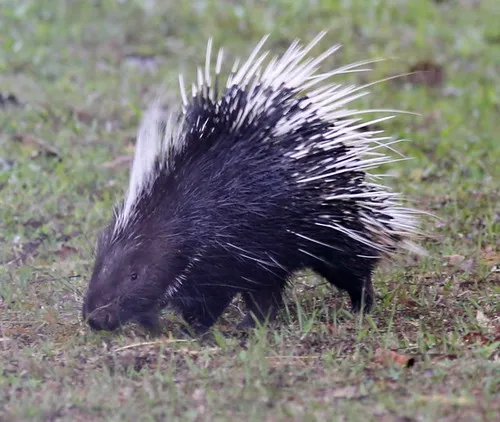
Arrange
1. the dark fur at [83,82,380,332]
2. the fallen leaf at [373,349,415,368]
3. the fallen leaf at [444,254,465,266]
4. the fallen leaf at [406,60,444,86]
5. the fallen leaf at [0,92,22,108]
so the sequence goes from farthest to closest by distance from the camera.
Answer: the fallen leaf at [406,60,444,86] < the fallen leaf at [0,92,22,108] < the fallen leaf at [444,254,465,266] < the dark fur at [83,82,380,332] < the fallen leaf at [373,349,415,368]

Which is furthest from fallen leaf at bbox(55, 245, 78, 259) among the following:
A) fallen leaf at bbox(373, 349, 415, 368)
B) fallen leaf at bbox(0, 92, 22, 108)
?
fallen leaf at bbox(0, 92, 22, 108)

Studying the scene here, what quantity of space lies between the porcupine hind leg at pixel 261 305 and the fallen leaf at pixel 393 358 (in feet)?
1.98

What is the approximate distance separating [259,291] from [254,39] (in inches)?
224

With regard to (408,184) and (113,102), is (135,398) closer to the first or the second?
(408,184)

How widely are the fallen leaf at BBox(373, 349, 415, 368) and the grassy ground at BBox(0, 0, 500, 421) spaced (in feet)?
0.04

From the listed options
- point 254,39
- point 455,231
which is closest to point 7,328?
point 455,231

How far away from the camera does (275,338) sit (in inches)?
155

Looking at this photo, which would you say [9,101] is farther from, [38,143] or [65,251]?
[65,251]

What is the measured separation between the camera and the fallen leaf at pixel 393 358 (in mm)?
3629

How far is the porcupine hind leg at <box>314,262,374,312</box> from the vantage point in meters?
4.41

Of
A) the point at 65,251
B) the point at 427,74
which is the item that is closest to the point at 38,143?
the point at 65,251

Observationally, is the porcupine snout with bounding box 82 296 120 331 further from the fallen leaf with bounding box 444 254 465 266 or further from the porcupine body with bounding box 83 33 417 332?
the fallen leaf with bounding box 444 254 465 266

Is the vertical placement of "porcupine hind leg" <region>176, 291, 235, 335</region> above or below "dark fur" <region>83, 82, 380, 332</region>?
below

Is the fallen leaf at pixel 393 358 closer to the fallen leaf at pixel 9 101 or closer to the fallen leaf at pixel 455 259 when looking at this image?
the fallen leaf at pixel 455 259
